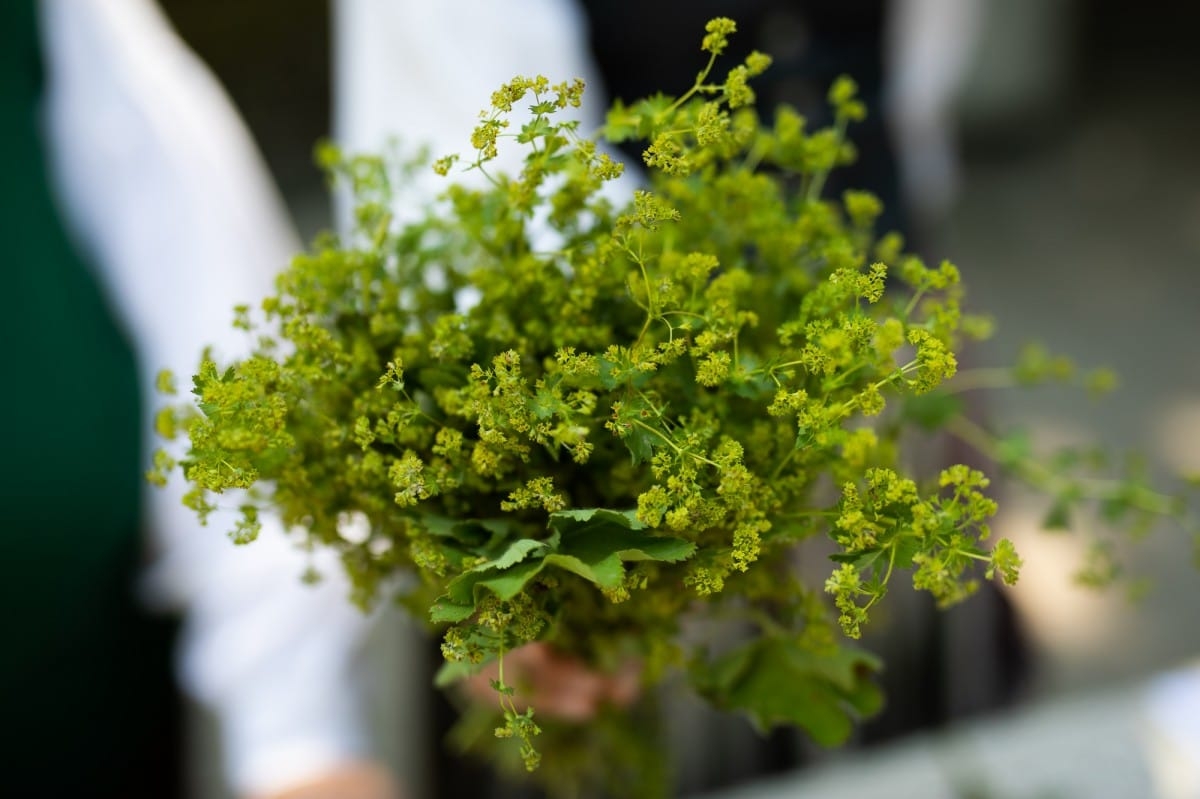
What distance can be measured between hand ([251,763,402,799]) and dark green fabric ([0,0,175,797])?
66 centimetres

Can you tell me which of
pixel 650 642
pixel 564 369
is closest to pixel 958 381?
pixel 650 642

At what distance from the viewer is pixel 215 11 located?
6.97 feet

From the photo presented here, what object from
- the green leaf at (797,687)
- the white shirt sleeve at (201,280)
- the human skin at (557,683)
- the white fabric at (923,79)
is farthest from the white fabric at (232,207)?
the white fabric at (923,79)

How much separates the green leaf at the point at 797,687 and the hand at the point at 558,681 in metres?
0.16

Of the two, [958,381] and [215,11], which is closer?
[958,381]

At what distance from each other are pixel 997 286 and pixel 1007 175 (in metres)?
0.34

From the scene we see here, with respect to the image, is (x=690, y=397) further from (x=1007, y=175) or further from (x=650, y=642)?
(x=1007, y=175)

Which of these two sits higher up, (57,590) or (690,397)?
(57,590)

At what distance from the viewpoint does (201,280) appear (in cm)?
124

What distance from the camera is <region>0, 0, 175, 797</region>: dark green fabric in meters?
1.49

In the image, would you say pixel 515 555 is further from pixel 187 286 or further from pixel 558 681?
pixel 187 286

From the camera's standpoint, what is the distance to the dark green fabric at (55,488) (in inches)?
58.6

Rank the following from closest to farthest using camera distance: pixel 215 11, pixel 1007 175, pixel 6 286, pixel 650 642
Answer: pixel 650 642
pixel 6 286
pixel 215 11
pixel 1007 175

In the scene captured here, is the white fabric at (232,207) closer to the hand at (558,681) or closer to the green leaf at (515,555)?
the hand at (558,681)
